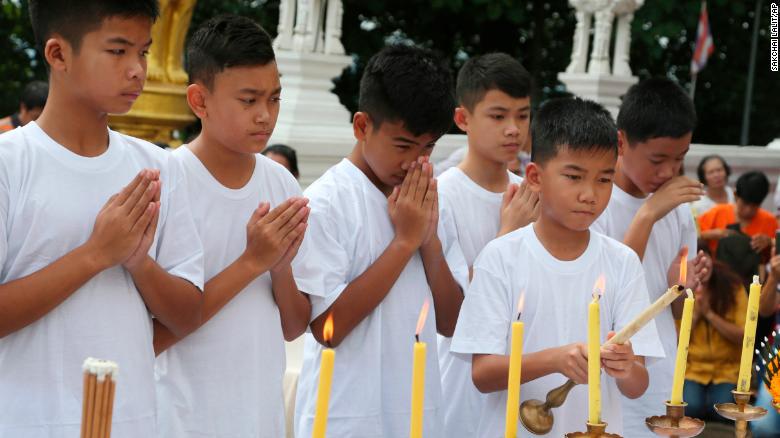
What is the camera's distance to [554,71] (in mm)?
17453

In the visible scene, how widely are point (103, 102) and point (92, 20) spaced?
0.58 ft

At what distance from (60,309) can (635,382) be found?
1.31m

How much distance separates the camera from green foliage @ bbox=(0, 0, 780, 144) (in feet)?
51.9

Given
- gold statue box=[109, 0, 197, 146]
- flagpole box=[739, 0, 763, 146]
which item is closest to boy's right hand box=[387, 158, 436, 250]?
gold statue box=[109, 0, 197, 146]

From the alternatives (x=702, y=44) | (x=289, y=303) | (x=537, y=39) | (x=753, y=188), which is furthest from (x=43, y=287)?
(x=537, y=39)

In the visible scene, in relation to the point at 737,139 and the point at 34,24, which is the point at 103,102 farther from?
the point at 737,139

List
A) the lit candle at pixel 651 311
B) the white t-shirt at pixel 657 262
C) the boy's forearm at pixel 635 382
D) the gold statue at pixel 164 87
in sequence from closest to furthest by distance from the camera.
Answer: the lit candle at pixel 651 311 → the boy's forearm at pixel 635 382 → the white t-shirt at pixel 657 262 → the gold statue at pixel 164 87

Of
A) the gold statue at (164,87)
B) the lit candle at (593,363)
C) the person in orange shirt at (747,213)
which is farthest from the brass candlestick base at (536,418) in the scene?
the person in orange shirt at (747,213)

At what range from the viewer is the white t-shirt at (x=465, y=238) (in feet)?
12.1

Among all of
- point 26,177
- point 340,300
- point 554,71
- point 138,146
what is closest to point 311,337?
point 340,300

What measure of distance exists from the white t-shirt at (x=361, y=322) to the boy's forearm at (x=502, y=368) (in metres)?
0.35

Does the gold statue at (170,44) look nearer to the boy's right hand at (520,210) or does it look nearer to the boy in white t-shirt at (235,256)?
the boy's right hand at (520,210)

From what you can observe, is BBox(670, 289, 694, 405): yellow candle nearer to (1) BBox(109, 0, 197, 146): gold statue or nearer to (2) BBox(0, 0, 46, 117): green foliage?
(1) BBox(109, 0, 197, 146): gold statue

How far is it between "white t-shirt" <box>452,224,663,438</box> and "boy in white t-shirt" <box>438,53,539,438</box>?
411 millimetres
